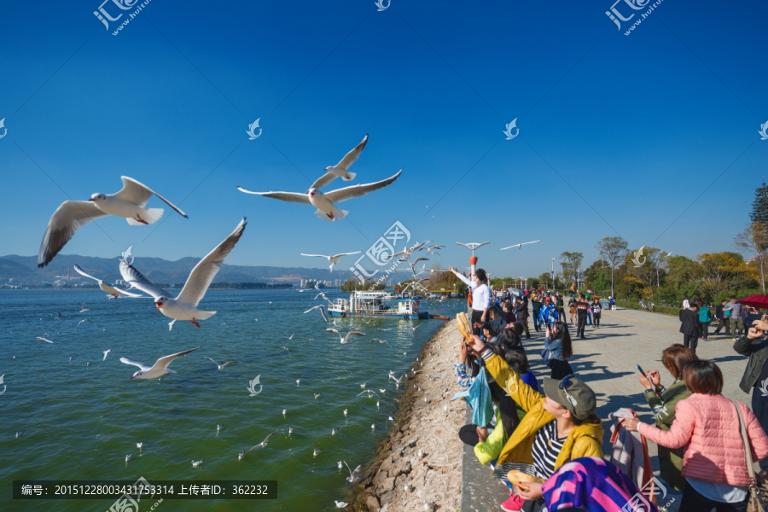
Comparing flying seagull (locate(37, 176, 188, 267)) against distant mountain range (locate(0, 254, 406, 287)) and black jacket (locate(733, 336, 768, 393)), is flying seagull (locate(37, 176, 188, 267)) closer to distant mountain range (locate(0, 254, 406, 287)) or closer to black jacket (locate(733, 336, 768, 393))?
distant mountain range (locate(0, 254, 406, 287))

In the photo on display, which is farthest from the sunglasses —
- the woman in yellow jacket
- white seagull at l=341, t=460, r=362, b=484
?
white seagull at l=341, t=460, r=362, b=484

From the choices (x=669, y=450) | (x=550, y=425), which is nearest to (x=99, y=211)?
(x=550, y=425)

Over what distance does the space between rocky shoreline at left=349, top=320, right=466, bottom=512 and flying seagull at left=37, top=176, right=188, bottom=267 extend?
4701 millimetres

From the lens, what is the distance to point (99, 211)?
2.44 meters

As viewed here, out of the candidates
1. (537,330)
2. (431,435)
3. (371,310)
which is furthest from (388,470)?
(371,310)

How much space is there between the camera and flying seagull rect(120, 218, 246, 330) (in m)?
1.99

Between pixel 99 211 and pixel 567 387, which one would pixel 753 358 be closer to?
pixel 567 387

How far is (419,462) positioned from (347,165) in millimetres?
5446

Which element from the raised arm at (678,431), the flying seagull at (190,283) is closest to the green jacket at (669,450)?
the raised arm at (678,431)

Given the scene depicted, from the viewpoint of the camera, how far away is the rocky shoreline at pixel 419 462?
18.2 feet

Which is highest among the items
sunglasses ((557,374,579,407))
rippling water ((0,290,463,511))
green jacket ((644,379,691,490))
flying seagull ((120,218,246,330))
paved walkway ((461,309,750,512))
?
flying seagull ((120,218,246,330))

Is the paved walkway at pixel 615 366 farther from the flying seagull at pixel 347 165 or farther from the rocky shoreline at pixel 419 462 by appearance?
the flying seagull at pixel 347 165

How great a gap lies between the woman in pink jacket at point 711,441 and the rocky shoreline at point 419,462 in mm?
2990

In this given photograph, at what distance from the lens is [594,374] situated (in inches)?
354
